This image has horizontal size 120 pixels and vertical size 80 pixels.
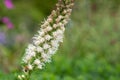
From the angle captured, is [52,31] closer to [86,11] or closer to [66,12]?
[66,12]

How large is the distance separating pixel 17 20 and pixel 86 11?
3.78m

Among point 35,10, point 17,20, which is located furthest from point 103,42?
point 35,10

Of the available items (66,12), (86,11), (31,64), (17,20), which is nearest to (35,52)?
(31,64)

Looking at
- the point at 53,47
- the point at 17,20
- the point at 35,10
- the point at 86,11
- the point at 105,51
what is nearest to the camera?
the point at 53,47

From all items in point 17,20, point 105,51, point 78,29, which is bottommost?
point 105,51

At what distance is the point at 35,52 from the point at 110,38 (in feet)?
19.1

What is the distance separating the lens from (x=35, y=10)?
15539 mm

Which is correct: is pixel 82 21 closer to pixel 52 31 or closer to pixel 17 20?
pixel 17 20

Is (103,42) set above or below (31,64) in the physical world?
above

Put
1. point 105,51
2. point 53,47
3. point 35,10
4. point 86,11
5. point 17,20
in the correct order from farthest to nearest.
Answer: point 35,10 < point 17,20 < point 86,11 < point 105,51 < point 53,47

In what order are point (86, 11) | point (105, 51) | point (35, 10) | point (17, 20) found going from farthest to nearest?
point (35, 10), point (17, 20), point (86, 11), point (105, 51)

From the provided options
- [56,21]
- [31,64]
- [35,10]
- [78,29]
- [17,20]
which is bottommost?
[31,64]

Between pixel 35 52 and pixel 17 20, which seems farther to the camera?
pixel 17 20

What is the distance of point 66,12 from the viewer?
465 centimetres
